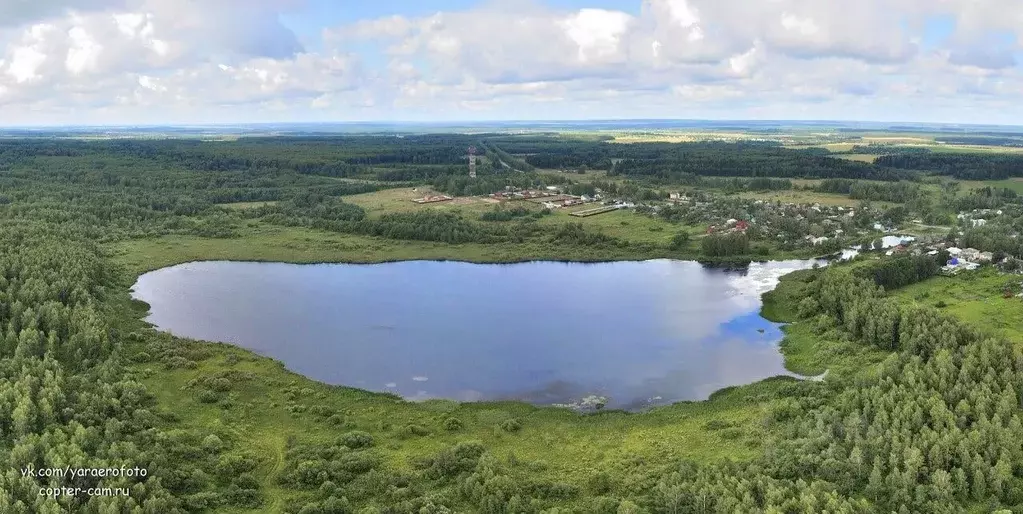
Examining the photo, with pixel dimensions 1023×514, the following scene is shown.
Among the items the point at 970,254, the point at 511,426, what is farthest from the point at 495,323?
the point at 970,254

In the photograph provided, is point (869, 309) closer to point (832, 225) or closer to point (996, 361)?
point (996, 361)

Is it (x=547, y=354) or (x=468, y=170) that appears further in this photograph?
(x=468, y=170)

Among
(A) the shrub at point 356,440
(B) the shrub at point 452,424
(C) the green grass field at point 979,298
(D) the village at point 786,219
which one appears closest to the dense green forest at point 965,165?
(D) the village at point 786,219

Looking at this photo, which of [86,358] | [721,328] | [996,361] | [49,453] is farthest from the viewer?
[721,328]

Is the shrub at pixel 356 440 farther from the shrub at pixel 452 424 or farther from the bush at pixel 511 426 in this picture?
the bush at pixel 511 426

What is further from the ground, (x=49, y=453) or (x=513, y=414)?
(x=49, y=453)

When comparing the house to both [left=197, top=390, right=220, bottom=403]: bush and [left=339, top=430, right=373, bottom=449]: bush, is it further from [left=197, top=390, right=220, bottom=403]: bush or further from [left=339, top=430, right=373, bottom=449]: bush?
[left=197, top=390, right=220, bottom=403]: bush

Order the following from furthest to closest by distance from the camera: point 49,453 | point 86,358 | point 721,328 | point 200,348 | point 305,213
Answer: point 305,213 → point 721,328 → point 200,348 → point 86,358 → point 49,453

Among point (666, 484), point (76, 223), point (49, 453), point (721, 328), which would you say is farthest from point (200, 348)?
point (76, 223)

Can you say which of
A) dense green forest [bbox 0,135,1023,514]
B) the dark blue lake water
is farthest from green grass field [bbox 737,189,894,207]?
dense green forest [bbox 0,135,1023,514]
